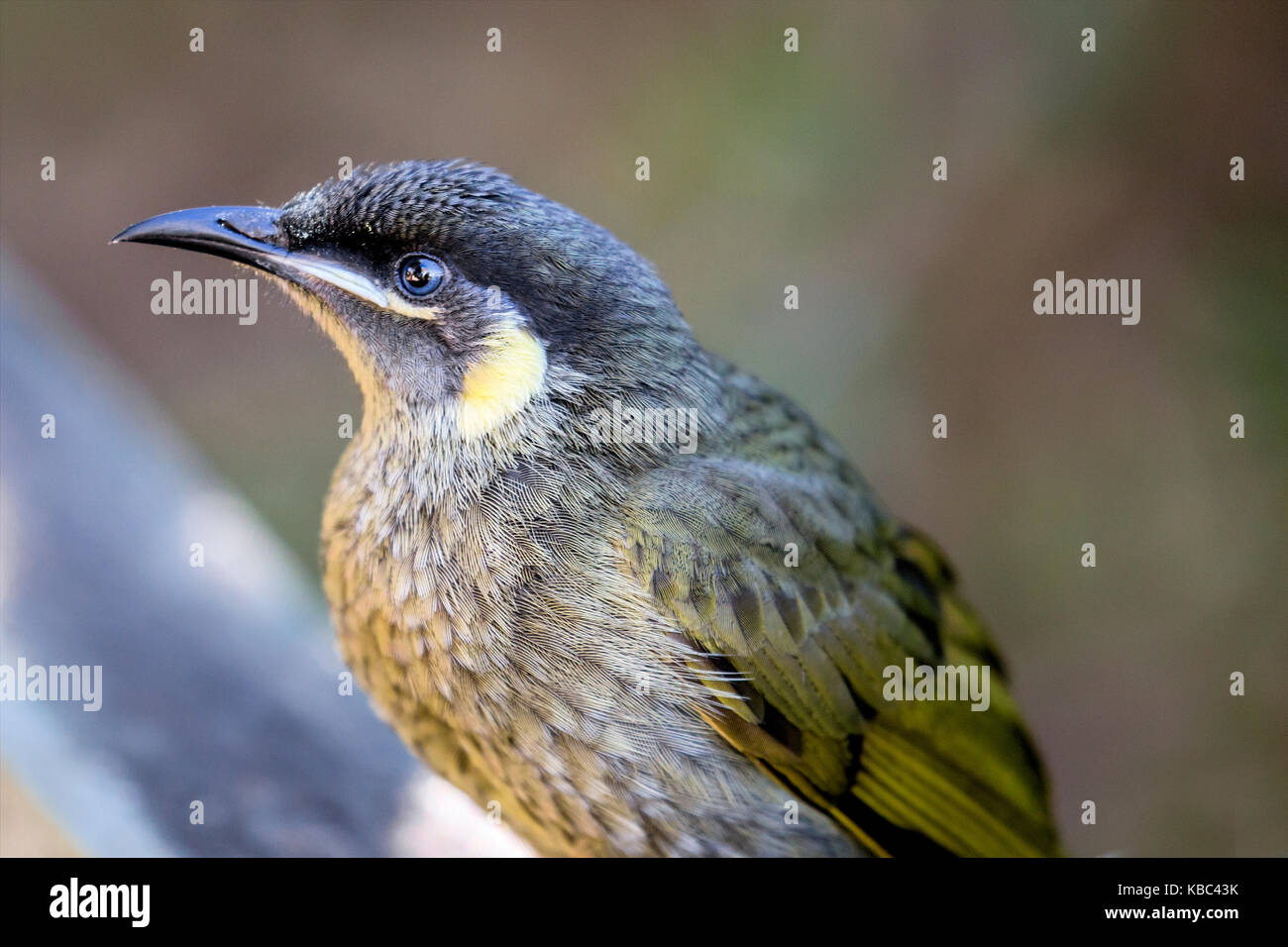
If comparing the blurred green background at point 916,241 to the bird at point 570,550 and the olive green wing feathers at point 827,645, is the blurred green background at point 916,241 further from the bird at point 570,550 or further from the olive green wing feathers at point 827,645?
the bird at point 570,550

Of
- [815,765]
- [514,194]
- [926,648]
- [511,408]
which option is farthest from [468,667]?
[926,648]

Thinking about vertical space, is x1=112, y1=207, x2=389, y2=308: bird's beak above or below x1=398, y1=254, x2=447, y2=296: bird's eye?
above

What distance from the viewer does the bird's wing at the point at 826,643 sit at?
2.83m

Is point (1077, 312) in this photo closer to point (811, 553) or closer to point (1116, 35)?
point (1116, 35)

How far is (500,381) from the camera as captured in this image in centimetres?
278

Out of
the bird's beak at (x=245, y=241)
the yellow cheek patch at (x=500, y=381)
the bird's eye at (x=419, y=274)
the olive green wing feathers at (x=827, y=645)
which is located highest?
the bird's beak at (x=245, y=241)

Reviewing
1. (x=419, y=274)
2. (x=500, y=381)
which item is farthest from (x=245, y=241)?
(x=500, y=381)

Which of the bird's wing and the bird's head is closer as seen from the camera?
the bird's head

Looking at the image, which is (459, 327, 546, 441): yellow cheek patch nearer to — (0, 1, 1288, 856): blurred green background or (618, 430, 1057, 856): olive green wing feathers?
(618, 430, 1057, 856): olive green wing feathers

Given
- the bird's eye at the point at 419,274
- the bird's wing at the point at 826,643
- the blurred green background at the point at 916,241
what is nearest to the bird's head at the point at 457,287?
the bird's eye at the point at 419,274

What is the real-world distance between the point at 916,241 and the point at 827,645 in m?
3.46

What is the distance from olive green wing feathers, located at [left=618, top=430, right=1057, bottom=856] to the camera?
2.83m

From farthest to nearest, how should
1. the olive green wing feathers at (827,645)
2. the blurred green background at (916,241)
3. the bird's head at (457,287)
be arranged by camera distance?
1. the blurred green background at (916,241)
2. the olive green wing feathers at (827,645)
3. the bird's head at (457,287)

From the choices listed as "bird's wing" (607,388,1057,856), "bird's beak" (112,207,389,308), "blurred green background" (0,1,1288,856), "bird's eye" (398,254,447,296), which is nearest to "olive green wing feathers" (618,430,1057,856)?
"bird's wing" (607,388,1057,856)
